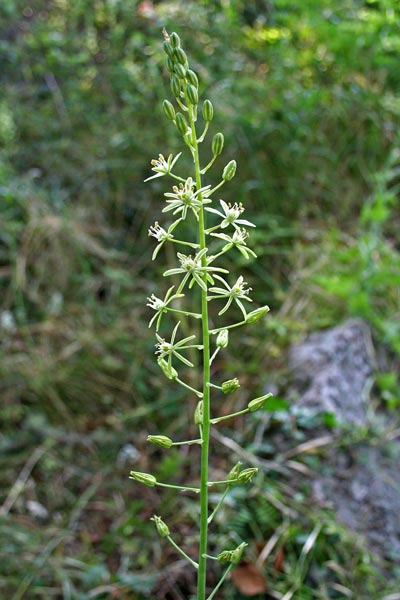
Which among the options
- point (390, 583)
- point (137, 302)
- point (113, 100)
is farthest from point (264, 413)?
point (113, 100)

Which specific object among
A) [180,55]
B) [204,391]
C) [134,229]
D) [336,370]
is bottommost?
[134,229]

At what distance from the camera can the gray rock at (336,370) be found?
9.57 ft

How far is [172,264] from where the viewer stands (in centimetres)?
387

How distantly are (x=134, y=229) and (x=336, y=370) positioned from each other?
6.02 feet

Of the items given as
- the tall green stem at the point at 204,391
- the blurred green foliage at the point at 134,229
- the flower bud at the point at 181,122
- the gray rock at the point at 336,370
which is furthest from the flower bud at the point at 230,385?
the gray rock at the point at 336,370

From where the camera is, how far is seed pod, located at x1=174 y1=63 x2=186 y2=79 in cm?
147

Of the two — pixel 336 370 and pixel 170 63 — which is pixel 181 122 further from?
pixel 336 370

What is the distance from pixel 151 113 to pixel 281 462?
8.88 ft

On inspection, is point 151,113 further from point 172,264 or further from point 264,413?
point 264,413

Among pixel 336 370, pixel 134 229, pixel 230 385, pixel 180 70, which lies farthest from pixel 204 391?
pixel 134 229

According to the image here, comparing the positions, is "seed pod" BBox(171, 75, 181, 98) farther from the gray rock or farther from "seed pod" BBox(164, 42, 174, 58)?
the gray rock

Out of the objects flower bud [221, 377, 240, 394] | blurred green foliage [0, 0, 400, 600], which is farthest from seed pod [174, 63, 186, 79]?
blurred green foliage [0, 0, 400, 600]

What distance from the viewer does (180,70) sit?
4.84 feet

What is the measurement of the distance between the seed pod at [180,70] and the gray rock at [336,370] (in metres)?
1.79
